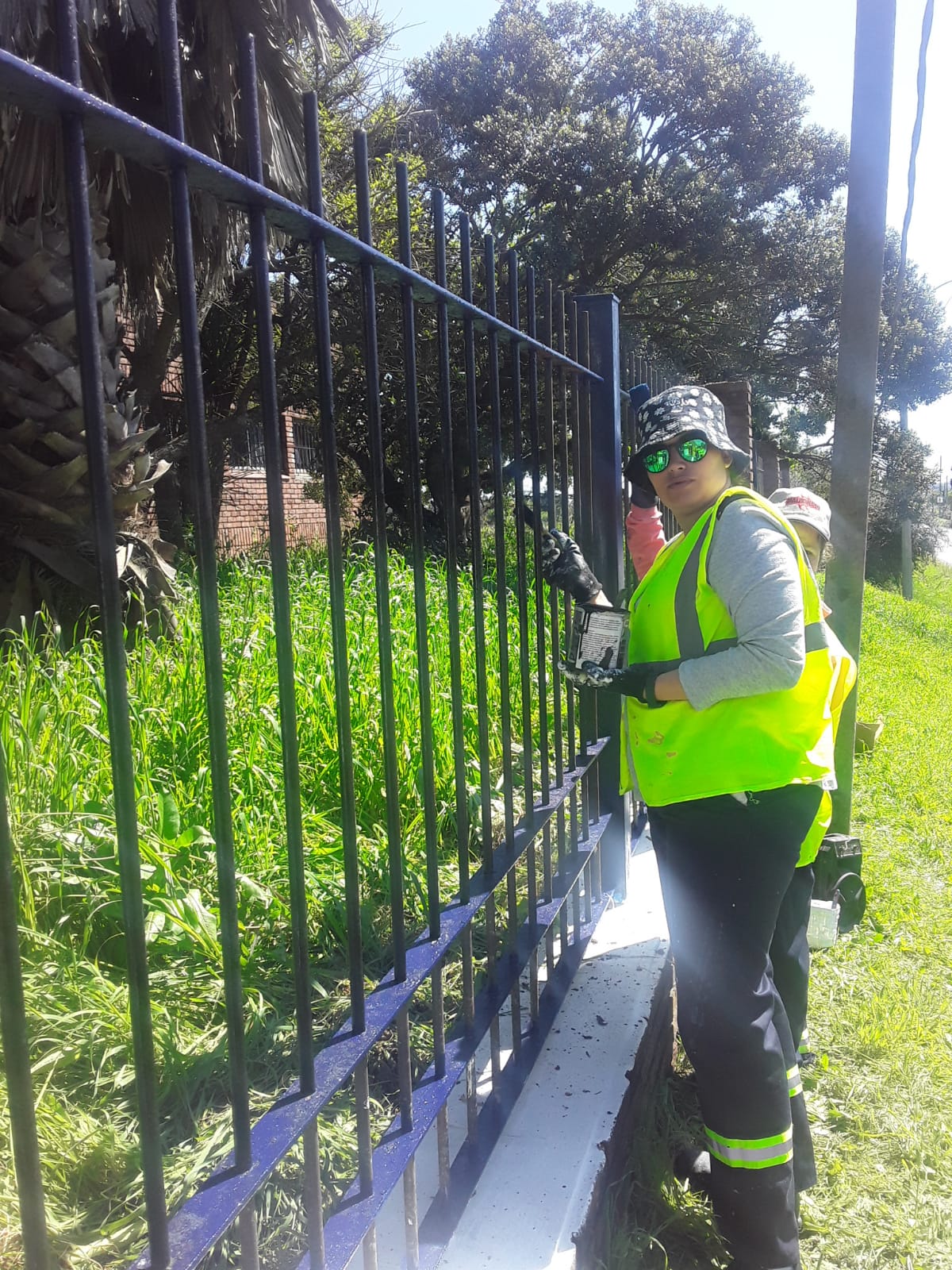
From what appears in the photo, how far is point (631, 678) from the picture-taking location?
6.83 feet

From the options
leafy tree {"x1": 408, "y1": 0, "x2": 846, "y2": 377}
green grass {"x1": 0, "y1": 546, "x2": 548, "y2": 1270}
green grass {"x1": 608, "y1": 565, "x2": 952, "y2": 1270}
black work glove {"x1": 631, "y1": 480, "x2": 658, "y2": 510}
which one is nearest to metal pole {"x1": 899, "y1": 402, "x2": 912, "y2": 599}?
leafy tree {"x1": 408, "y1": 0, "x2": 846, "y2": 377}

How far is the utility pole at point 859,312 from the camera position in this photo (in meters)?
3.91

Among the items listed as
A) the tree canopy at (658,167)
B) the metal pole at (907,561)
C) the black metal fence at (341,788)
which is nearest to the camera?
the black metal fence at (341,788)

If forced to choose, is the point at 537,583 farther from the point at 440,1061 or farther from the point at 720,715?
the point at 440,1061

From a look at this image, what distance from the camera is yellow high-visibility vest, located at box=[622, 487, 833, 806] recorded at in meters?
1.96

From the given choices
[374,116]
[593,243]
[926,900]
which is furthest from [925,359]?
[926,900]

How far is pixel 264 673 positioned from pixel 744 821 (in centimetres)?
266

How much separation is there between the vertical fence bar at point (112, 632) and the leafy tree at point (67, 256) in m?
3.69

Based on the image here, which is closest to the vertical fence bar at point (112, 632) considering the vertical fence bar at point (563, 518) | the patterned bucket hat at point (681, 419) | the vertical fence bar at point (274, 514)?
the vertical fence bar at point (274, 514)

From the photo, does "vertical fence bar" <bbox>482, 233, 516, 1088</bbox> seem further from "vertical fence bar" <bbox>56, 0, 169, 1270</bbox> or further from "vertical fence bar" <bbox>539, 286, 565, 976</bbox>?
"vertical fence bar" <bbox>56, 0, 169, 1270</bbox>

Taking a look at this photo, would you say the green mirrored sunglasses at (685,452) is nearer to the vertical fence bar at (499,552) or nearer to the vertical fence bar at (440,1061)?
the vertical fence bar at (499,552)

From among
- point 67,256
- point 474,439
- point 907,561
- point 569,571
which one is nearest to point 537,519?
point 569,571

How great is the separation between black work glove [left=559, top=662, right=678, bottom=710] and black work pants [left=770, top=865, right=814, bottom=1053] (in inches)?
22.6

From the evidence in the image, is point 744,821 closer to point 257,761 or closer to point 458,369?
point 257,761
